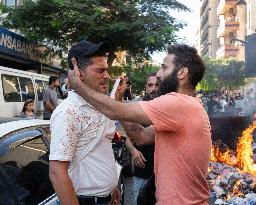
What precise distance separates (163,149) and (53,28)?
58.0 feet

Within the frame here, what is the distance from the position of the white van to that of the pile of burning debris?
16.3ft

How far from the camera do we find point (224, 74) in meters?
60.8

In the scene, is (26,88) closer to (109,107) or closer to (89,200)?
(89,200)

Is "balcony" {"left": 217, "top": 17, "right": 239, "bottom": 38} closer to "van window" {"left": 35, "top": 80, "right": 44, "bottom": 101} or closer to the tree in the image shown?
the tree

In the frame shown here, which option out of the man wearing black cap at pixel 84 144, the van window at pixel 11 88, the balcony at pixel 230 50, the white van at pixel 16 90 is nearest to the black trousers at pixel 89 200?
the man wearing black cap at pixel 84 144

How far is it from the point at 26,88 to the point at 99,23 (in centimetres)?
712

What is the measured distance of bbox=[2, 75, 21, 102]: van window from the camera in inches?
448

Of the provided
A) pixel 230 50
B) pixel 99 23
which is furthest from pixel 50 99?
pixel 230 50

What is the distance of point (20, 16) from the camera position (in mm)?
19688

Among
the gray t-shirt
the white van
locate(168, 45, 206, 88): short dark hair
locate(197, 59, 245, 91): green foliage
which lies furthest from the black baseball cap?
locate(197, 59, 245, 91): green foliage

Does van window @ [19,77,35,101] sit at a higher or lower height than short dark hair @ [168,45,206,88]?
lower

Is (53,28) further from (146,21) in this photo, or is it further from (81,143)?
(81,143)

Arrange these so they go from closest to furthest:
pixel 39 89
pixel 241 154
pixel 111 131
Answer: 1. pixel 111 131
2. pixel 241 154
3. pixel 39 89

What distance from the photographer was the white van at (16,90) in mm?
11211
